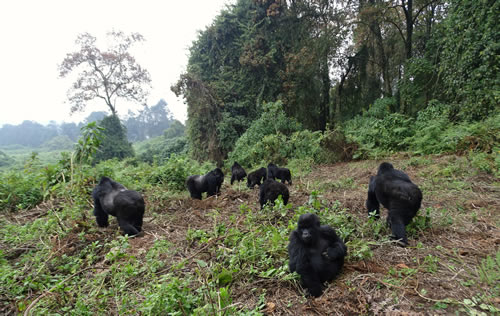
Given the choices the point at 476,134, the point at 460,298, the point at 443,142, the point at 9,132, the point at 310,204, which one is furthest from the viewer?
the point at 9,132

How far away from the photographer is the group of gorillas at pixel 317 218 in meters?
2.41

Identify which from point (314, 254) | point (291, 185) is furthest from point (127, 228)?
point (291, 185)

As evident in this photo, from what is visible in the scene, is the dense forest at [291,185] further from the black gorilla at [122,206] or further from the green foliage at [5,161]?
the green foliage at [5,161]

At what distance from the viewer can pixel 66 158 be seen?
6.10m

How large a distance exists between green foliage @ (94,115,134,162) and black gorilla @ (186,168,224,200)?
19355 millimetres

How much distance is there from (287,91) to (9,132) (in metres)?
53.1

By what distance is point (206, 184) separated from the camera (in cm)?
652

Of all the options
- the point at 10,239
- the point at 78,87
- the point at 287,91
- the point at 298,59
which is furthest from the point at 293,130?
the point at 78,87

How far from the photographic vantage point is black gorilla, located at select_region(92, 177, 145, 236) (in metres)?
4.12

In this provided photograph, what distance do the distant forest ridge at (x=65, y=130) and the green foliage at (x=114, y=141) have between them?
6.22 meters

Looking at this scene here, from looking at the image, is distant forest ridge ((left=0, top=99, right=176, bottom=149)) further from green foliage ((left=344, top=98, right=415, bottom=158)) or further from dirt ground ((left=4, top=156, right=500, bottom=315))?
dirt ground ((left=4, top=156, right=500, bottom=315))

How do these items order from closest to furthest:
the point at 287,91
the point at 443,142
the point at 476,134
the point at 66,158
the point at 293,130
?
the point at 66,158
the point at 476,134
the point at 443,142
the point at 293,130
the point at 287,91

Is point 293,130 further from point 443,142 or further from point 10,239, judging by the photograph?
point 10,239

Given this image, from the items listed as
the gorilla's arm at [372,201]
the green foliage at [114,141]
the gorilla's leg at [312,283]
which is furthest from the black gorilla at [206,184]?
the green foliage at [114,141]
